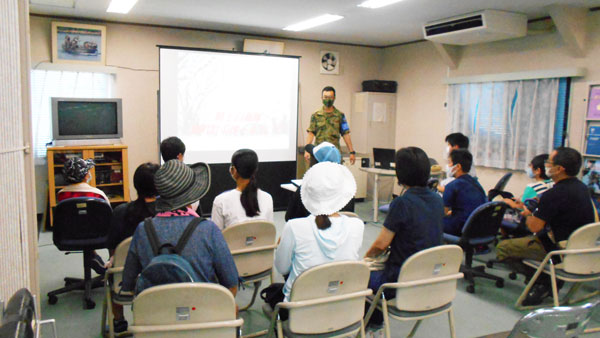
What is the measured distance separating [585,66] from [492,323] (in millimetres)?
3170

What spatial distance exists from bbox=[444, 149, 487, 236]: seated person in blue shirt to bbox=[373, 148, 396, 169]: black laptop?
1889mm

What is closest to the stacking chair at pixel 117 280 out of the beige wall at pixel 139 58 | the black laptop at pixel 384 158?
the beige wall at pixel 139 58

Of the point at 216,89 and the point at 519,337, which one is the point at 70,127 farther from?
the point at 519,337

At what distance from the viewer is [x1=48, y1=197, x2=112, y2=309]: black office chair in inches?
113

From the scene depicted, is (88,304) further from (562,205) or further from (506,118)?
(506,118)

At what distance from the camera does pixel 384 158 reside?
5.64 meters

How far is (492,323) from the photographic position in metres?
2.96

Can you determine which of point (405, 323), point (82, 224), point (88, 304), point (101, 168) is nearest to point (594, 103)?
point (405, 323)

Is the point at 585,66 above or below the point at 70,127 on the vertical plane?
above

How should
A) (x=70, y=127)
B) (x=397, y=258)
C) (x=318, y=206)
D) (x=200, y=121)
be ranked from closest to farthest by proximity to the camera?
1. (x=318, y=206)
2. (x=397, y=258)
3. (x=70, y=127)
4. (x=200, y=121)

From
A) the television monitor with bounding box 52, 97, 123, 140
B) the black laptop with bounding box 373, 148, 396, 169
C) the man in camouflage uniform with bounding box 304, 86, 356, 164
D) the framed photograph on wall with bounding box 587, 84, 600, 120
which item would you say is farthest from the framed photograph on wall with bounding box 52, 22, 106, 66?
the framed photograph on wall with bounding box 587, 84, 600, 120

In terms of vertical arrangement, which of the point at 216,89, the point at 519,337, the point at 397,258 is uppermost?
the point at 216,89

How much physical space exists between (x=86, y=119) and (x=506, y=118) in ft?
17.0

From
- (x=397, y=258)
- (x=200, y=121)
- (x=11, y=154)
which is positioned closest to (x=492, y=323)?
(x=397, y=258)
